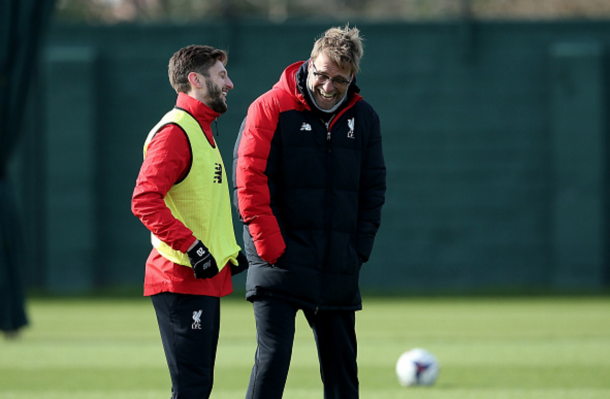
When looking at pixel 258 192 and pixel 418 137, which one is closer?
pixel 258 192

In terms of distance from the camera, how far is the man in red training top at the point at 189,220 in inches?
172

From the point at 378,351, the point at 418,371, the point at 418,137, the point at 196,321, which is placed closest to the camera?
the point at 196,321

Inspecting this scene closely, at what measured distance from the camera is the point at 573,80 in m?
17.0

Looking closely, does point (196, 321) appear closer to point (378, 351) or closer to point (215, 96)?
point (215, 96)

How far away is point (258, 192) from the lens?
179 inches

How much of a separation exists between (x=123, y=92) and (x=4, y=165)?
702 cm

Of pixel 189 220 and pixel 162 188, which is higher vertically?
pixel 162 188

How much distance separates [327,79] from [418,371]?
11.3 ft

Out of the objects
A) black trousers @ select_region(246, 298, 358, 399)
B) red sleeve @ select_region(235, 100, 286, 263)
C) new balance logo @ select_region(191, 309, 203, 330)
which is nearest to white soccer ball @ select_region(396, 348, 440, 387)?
black trousers @ select_region(246, 298, 358, 399)

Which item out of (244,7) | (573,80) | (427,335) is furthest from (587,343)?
(244,7)

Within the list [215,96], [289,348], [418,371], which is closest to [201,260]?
[289,348]

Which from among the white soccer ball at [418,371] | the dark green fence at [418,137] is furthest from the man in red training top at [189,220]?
the dark green fence at [418,137]

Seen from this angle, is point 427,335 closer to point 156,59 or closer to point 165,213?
point 165,213

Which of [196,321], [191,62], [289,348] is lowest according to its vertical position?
[289,348]
